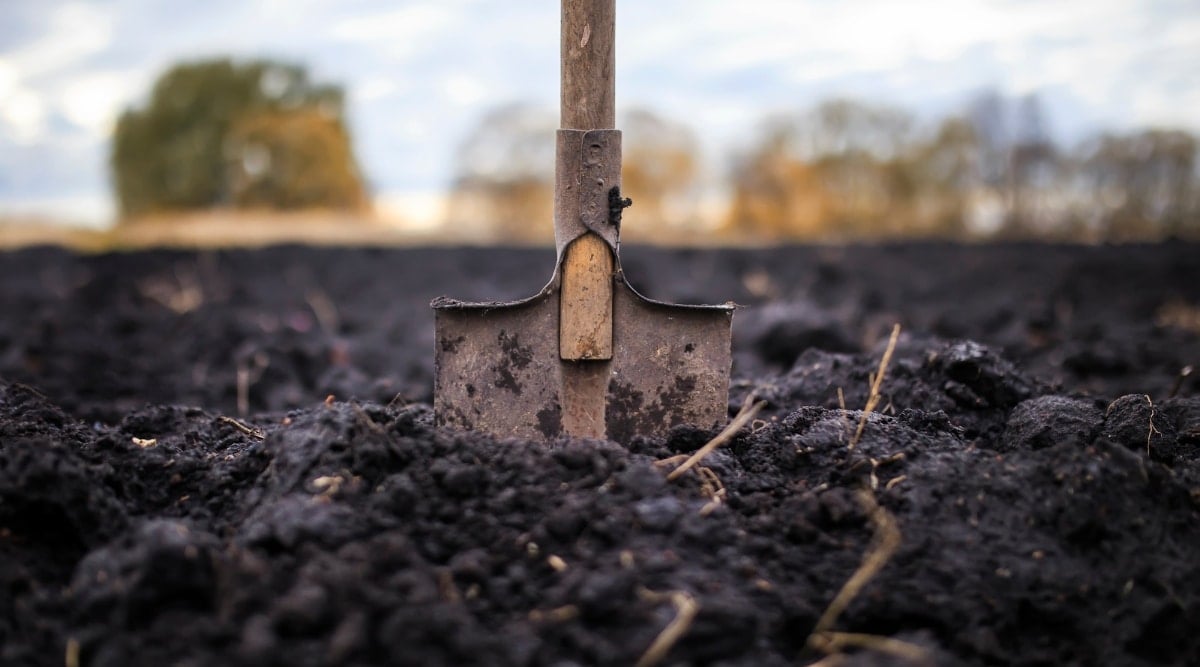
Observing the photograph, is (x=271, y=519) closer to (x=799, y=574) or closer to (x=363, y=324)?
(x=799, y=574)

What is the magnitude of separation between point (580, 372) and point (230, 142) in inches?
1448

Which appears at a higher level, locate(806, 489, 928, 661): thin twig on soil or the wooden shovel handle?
the wooden shovel handle

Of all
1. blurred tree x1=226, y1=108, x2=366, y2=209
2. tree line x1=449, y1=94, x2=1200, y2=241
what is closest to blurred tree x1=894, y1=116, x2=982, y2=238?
tree line x1=449, y1=94, x2=1200, y2=241

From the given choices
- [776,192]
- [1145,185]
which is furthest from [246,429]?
[776,192]

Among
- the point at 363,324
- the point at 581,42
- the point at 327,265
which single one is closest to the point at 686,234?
the point at 327,265

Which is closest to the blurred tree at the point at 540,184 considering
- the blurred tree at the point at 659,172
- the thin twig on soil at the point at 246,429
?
the blurred tree at the point at 659,172

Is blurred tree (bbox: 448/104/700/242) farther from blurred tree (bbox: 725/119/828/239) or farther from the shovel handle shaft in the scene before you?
the shovel handle shaft

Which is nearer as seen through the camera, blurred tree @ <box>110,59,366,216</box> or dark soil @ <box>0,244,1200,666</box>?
dark soil @ <box>0,244,1200,666</box>

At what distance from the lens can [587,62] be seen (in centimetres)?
297

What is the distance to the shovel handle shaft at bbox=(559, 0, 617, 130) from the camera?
2967mm

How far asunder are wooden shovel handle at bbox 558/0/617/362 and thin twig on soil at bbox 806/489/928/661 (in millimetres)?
994

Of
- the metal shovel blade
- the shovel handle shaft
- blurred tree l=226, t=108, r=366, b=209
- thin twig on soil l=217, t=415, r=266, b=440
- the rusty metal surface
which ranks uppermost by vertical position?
blurred tree l=226, t=108, r=366, b=209

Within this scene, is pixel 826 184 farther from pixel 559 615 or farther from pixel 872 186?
pixel 559 615

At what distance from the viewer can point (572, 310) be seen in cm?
292
